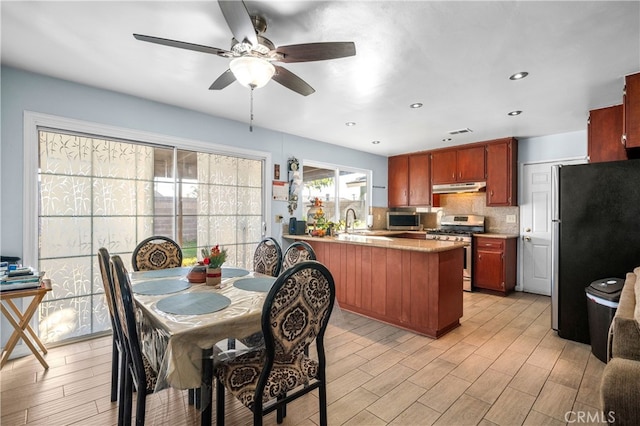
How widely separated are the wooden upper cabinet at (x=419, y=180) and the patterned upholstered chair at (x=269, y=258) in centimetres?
384

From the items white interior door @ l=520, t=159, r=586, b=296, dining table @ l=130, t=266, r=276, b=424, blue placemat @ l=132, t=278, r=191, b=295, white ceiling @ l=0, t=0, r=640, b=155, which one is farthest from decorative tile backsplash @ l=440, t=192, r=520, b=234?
blue placemat @ l=132, t=278, r=191, b=295

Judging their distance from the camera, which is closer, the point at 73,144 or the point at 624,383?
the point at 624,383

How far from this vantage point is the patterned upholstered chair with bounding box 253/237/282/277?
2.75m

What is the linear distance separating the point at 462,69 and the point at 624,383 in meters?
2.25

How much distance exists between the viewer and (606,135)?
310cm

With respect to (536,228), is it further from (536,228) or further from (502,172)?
(502,172)

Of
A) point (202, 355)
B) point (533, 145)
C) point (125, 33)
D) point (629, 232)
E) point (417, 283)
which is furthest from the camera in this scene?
point (533, 145)

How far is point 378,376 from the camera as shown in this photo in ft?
7.43

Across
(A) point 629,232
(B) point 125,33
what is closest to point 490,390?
(A) point 629,232

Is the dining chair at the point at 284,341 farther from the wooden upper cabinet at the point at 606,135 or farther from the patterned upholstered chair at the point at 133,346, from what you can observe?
the wooden upper cabinet at the point at 606,135

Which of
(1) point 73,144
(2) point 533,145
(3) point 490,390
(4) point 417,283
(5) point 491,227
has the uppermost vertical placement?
(2) point 533,145

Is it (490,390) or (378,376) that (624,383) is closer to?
(490,390)

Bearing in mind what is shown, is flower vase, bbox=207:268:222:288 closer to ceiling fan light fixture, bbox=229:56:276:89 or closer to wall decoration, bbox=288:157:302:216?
ceiling fan light fixture, bbox=229:56:276:89

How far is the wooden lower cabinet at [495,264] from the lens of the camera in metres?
4.51
